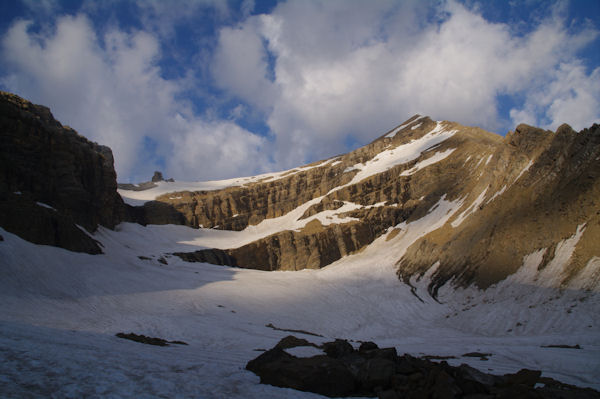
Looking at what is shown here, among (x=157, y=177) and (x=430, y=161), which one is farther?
(x=157, y=177)

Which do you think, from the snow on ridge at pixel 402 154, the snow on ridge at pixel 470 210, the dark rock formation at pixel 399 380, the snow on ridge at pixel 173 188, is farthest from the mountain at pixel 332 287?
the snow on ridge at pixel 173 188

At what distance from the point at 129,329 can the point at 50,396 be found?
13.1m

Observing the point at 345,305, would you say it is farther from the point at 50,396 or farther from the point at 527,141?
the point at 50,396

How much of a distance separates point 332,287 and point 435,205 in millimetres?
32200

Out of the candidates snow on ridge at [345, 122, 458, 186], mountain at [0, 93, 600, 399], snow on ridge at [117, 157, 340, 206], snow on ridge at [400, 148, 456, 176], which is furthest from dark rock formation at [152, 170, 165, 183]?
snow on ridge at [400, 148, 456, 176]

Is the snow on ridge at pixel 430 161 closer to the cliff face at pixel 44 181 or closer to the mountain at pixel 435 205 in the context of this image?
the mountain at pixel 435 205

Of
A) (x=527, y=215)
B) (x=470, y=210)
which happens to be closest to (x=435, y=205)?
(x=470, y=210)

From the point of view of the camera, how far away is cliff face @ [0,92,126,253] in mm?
34438

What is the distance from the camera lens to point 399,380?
7.91 meters

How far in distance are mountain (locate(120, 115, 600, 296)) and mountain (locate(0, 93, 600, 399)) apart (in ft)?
0.93

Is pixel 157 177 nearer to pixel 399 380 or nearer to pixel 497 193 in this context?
pixel 497 193

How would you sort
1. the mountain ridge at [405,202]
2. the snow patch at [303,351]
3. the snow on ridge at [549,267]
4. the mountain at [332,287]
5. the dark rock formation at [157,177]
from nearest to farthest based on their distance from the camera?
the mountain at [332,287], the snow patch at [303,351], the snow on ridge at [549,267], the mountain ridge at [405,202], the dark rock formation at [157,177]

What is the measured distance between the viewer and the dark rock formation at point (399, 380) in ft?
22.8

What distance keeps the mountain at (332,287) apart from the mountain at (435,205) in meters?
0.28
